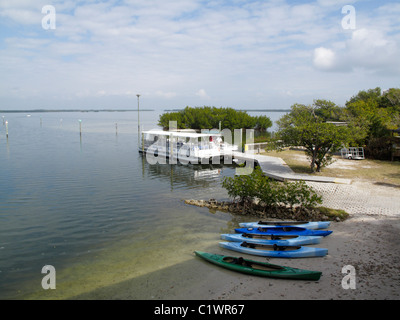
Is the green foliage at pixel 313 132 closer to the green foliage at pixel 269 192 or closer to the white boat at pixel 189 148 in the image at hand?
the green foliage at pixel 269 192

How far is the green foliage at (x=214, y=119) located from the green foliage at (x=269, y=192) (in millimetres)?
41802

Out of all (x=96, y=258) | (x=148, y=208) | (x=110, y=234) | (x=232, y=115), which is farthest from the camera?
(x=232, y=115)

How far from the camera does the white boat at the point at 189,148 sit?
34625 millimetres

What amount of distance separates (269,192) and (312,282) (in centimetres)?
768

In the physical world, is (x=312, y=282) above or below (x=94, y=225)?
above

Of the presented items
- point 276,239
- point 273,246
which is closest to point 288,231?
point 276,239

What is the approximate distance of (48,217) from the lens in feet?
54.1

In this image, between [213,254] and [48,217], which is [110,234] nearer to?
[48,217]

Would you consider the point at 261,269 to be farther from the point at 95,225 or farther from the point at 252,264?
the point at 95,225

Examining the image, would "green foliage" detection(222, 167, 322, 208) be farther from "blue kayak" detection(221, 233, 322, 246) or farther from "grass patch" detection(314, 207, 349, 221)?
"blue kayak" detection(221, 233, 322, 246)

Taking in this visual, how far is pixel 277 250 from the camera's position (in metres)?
11.1
